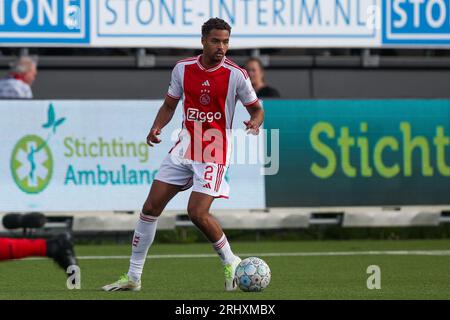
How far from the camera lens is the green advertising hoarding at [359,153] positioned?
16.8 meters

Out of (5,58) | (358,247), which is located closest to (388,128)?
(358,247)

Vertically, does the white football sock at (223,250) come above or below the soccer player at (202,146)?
below

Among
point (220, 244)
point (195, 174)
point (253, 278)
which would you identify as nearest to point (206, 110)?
point (195, 174)

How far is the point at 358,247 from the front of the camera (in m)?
15.9

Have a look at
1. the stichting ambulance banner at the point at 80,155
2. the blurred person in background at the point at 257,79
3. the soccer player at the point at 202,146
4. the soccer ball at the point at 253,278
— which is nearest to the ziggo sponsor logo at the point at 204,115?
the soccer player at the point at 202,146

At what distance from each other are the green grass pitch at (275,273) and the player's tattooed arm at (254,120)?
4.21 feet

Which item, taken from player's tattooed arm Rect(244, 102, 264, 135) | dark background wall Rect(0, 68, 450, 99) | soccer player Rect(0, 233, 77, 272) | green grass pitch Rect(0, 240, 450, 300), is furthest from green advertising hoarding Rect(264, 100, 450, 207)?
soccer player Rect(0, 233, 77, 272)

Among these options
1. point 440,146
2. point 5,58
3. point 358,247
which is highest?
point 5,58

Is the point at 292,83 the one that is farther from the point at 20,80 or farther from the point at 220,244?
the point at 220,244

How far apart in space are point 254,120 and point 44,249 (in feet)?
7.23

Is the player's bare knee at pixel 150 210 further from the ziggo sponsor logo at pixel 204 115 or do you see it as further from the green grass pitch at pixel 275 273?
the ziggo sponsor logo at pixel 204 115

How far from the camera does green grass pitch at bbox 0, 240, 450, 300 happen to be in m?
10.1

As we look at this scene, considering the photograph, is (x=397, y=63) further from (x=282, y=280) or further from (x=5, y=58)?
(x=282, y=280)
